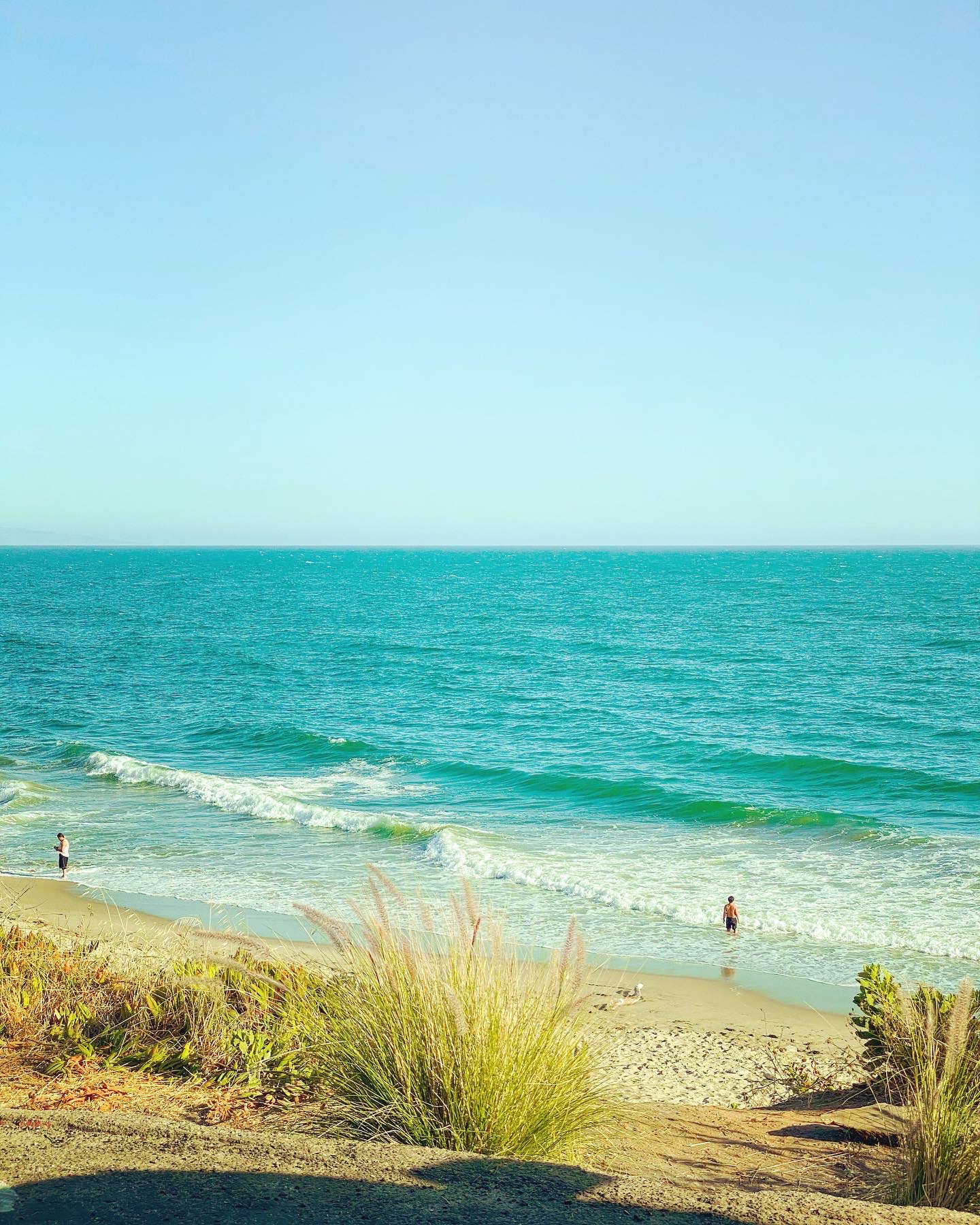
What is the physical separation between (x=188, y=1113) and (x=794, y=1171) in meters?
3.23

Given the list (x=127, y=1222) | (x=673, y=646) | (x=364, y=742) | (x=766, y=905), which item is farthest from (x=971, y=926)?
(x=673, y=646)

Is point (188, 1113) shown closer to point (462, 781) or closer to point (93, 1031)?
point (93, 1031)

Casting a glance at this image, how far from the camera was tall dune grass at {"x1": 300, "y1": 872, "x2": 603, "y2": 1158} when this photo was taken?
194 inches

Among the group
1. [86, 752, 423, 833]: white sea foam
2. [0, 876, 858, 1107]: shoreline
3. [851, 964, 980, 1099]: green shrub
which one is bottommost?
[86, 752, 423, 833]: white sea foam

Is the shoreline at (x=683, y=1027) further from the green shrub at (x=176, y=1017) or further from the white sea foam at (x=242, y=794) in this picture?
the white sea foam at (x=242, y=794)

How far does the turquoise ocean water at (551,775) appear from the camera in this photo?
19141mm

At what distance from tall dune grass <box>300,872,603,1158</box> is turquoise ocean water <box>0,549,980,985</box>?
435 inches

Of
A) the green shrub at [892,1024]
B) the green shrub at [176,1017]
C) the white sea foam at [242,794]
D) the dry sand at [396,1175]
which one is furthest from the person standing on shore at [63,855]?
the green shrub at [892,1024]

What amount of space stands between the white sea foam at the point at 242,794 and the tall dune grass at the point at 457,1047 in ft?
63.6

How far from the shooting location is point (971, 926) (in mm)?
17266

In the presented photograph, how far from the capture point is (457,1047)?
493 cm

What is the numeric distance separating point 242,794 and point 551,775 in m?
9.08

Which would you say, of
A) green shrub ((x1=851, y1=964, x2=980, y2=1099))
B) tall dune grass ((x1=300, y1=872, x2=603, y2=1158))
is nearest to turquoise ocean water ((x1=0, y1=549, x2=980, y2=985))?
green shrub ((x1=851, y1=964, x2=980, y2=1099))

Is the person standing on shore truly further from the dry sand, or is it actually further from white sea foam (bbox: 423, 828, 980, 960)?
the dry sand
